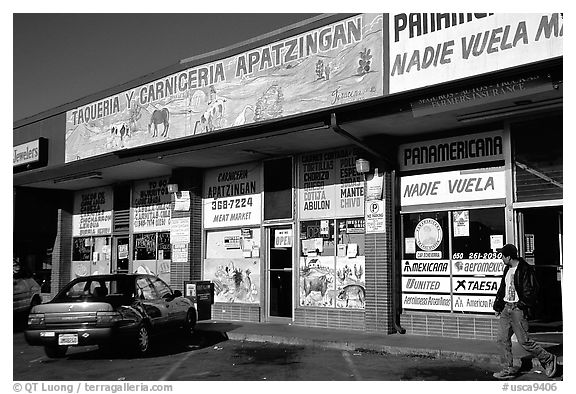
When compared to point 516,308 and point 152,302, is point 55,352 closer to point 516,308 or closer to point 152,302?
point 152,302

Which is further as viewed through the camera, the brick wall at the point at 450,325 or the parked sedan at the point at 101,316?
the brick wall at the point at 450,325

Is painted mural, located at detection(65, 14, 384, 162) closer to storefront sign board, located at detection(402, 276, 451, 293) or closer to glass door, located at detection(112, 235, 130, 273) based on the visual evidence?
glass door, located at detection(112, 235, 130, 273)

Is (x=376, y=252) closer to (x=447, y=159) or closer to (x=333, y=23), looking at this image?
(x=447, y=159)

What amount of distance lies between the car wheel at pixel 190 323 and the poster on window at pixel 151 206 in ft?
17.5

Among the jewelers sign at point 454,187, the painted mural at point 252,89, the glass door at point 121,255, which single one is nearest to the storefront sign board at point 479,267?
the jewelers sign at point 454,187

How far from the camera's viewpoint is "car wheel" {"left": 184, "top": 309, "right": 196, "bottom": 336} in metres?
13.3

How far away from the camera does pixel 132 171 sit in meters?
18.3

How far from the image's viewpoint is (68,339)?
10.3m

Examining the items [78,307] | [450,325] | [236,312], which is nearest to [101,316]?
[78,307]

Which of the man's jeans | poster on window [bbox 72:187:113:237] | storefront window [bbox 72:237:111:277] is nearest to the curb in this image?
the man's jeans

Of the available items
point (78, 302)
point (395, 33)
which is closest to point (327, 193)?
point (395, 33)

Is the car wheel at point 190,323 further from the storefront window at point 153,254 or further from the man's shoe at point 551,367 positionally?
the man's shoe at point 551,367

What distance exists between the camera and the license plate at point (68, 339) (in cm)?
1030

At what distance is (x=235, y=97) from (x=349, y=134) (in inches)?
142
